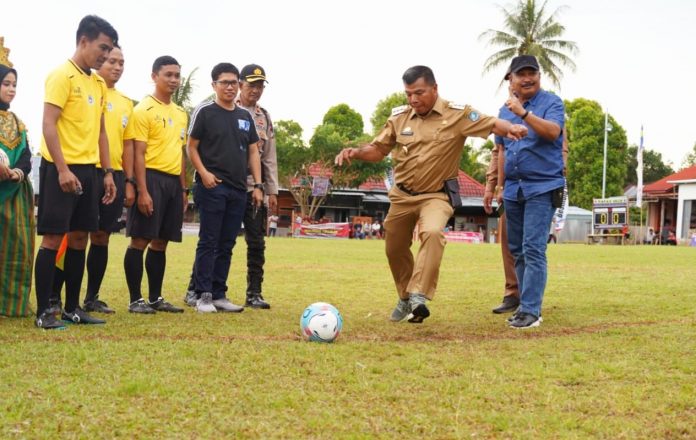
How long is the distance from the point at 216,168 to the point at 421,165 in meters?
1.91

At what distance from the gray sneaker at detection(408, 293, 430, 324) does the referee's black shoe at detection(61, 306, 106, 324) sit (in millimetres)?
2340

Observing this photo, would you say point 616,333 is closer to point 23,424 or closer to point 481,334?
point 481,334

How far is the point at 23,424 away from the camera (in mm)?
2879

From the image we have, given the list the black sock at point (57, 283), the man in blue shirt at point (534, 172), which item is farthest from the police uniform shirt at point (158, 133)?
the man in blue shirt at point (534, 172)

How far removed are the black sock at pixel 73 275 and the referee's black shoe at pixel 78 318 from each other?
1.5 inches

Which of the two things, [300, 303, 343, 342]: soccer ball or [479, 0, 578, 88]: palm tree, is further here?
[479, 0, 578, 88]: palm tree

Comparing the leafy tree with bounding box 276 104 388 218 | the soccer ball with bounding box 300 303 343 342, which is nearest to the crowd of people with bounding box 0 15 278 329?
the soccer ball with bounding box 300 303 343 342

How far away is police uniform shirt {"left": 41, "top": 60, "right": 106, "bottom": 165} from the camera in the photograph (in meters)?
5.23

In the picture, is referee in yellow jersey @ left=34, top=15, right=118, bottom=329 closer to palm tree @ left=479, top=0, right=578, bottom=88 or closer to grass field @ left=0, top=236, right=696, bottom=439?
grass field @ left=0, top=236, right=696, bottom=439

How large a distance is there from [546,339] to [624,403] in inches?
72.0

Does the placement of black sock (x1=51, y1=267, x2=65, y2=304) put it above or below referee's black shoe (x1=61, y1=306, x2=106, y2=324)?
above

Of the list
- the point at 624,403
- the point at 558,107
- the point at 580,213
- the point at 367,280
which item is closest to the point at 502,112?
the point at 558,107

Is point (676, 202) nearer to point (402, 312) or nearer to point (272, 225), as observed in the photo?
point (272, 225)

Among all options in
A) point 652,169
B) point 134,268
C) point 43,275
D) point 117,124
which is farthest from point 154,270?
point 652,169
